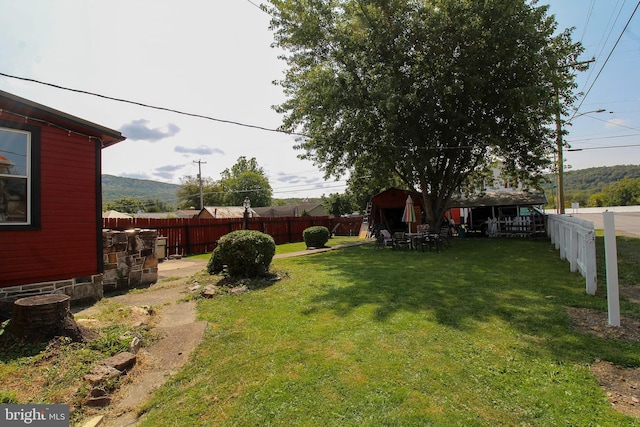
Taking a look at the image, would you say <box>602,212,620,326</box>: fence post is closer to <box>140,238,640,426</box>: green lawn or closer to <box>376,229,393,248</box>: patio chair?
<box>140,238,640,426</box>: green lawn

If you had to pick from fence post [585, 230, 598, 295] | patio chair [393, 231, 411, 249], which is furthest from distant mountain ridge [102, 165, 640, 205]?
fence post [585, 230, 598, 295]

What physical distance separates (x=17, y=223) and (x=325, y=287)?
5.21 m

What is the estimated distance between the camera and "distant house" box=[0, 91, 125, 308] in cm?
497

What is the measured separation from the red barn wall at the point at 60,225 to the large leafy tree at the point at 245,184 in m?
52.8

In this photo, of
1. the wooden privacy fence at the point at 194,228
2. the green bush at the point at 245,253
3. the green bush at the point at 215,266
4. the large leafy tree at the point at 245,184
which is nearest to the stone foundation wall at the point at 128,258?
the green bush at the point at 215,266

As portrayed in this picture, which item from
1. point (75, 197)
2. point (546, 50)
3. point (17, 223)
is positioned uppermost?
point (546, 50)

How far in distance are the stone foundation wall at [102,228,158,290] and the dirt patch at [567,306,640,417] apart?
7794mm

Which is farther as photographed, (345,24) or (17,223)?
(345,24)

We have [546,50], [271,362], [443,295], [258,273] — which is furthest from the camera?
[546,50]

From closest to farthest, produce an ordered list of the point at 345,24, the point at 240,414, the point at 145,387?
the point at 240,414 → the point at 145,387 → the point at 345,24

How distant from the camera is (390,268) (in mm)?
8672

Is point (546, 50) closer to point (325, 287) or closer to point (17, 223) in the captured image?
point (325, 287)

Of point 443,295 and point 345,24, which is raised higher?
point 345,24

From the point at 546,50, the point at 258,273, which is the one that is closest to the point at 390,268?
the point at 258,273
